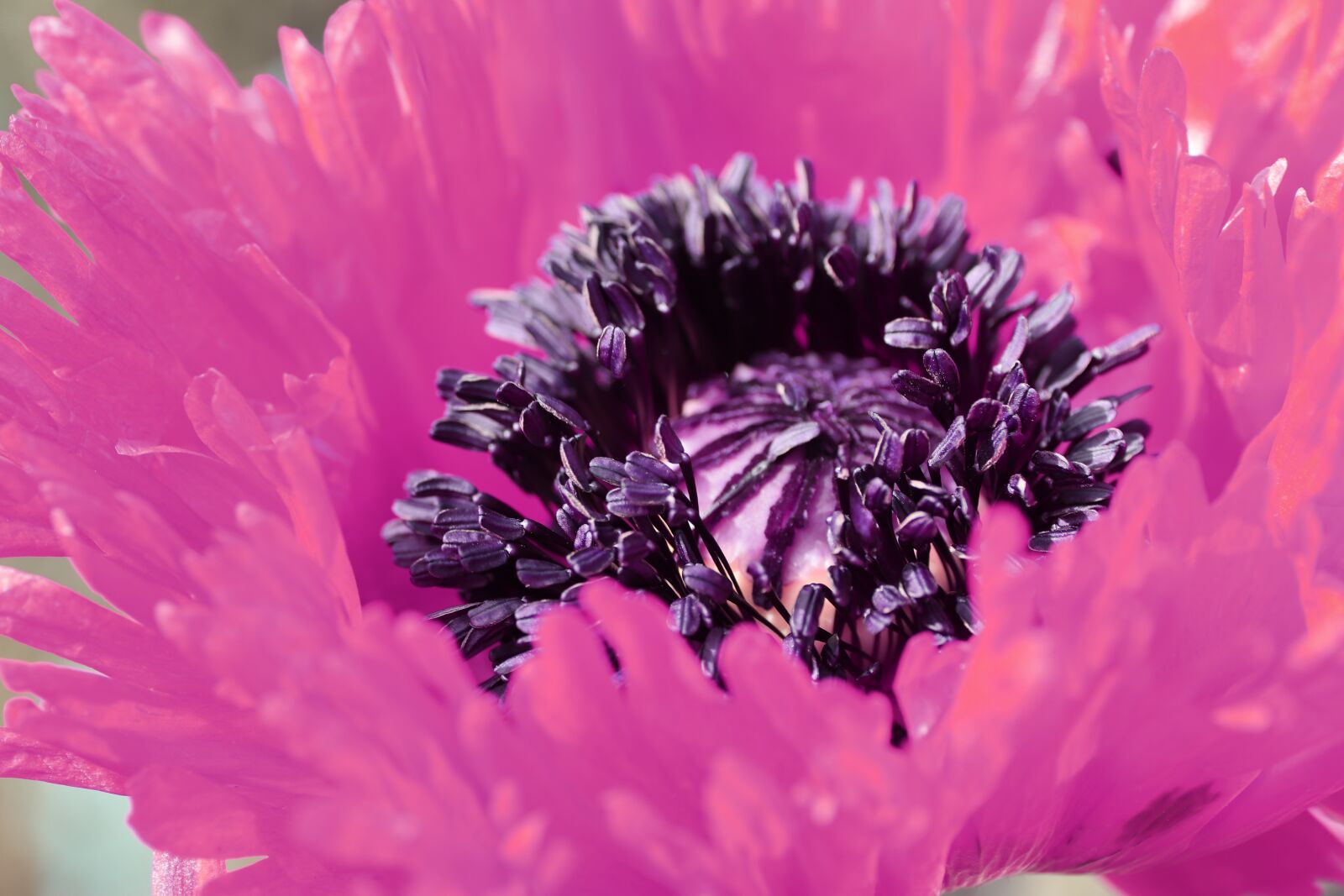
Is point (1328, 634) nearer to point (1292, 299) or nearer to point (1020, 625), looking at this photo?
point (1020, 625)

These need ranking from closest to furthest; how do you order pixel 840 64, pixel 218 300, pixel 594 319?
1. pixel 218 300
2. pixel 594 319
3. pixel 840 64

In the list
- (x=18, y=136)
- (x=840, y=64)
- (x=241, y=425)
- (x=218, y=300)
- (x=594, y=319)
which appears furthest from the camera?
(x=840, y=64)

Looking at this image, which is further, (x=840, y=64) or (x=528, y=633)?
(x=840, y=64)

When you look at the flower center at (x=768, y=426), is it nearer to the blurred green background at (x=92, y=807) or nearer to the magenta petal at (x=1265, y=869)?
the magenta petal at (x=1265, y=869)

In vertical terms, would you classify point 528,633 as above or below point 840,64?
below

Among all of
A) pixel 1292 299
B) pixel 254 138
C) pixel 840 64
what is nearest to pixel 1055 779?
pixel 1292 299

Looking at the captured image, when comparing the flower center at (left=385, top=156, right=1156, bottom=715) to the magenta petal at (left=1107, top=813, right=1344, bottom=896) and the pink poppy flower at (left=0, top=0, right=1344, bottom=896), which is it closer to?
the pink poppy flower at (left=0, top=0, right=1344, bottom=896)

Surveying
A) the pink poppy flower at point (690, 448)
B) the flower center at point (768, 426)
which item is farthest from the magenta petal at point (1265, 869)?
the flower center at point (768, 426)

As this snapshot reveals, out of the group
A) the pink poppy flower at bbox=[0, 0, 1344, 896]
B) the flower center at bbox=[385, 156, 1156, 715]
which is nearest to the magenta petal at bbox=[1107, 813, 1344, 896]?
the pink poppy flower at bbox=[0, 0, 1344, 896]

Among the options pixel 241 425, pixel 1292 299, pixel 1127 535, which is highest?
pixel 241 425
